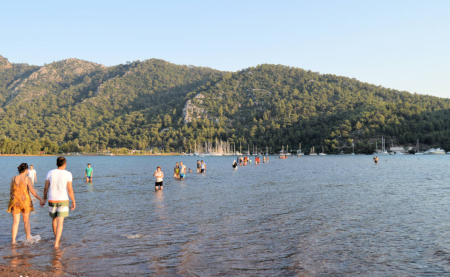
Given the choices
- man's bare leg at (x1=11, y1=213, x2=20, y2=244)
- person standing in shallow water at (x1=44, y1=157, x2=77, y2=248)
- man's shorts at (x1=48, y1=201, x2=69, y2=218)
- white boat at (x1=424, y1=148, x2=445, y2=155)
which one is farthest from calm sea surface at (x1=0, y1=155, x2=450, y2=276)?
white boat at (x1=424, y1=148, x2=445, y2=155)

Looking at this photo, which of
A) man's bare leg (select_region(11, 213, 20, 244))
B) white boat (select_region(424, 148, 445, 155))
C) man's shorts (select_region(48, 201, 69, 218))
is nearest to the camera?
man's shorts (select_region(48, 201, 69, 218))

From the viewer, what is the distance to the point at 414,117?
19238cm

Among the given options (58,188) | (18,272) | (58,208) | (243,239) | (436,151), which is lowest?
(243,239)

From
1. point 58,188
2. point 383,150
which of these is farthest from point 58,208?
point 383,150

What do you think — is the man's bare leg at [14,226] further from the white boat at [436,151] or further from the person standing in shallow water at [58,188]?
the white boat at [436,151]

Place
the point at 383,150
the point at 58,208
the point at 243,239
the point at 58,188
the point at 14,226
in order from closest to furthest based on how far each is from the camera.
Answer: the point at 58,188, the point at 58,208, the point at 14,226, the point at 243,239, the point at 383,150

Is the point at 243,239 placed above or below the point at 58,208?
below

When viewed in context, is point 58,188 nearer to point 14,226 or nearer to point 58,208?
point 58,208

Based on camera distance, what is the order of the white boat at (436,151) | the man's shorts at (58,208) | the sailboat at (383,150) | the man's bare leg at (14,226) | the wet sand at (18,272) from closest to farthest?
the wet sand at (18,272)
the man's shorts at (58,208)
the man's bare leg at (14,226)
the white boat at (436,151)
the sailboat at (383,150)

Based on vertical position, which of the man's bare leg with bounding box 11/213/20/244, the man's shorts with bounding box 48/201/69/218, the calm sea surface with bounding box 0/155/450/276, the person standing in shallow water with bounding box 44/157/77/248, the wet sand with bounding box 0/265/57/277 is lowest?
the calm sea surface with bounding box 0/155/450/276

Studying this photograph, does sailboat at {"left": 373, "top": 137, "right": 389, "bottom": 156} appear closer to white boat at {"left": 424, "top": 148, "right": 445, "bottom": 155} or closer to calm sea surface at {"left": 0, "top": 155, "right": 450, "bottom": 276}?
white boat at {"left": 424, "top": 148, "right": 445, "bottom": 155}

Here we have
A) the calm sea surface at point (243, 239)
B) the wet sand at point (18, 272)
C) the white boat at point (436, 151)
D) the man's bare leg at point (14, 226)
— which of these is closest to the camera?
the wet sand at point (18, 272)

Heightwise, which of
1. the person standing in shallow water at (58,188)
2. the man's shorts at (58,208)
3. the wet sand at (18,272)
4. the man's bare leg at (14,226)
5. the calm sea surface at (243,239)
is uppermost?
the person standing in shallow water at (58,188)

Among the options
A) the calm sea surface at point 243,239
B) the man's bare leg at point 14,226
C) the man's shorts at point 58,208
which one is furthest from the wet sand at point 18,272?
the man's bare leg at point 14,226
